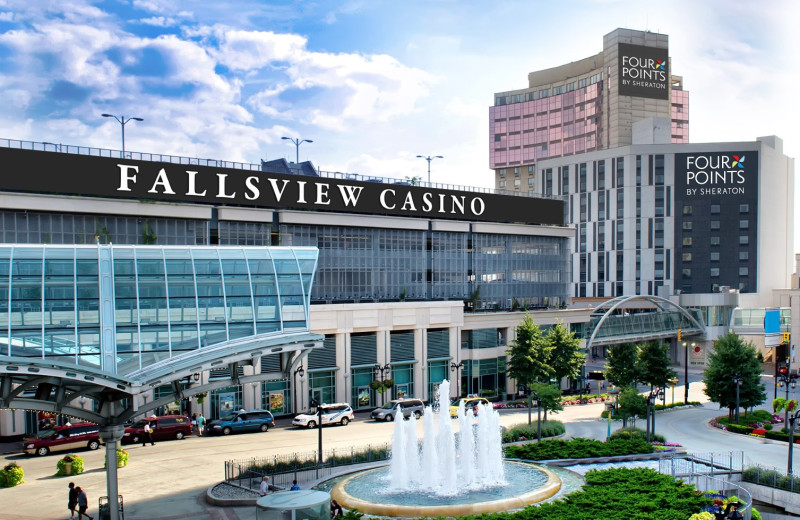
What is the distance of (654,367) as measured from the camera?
61.4 metres

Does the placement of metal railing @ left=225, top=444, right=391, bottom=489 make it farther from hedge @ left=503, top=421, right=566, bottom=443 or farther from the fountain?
hedge @ left=503, top=421, right=566, bottom=443

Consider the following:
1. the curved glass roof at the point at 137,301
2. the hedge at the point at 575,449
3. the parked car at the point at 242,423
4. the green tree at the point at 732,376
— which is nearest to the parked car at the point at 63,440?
the parked car at the point at 242,423

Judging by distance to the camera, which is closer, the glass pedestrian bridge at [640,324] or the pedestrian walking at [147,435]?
the pedestrian walking at [147,435]

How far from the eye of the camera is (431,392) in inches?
2741

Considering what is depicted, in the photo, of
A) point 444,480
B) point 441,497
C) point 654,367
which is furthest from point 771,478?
point 654,367

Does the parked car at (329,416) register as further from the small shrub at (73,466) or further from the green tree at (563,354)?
the small shrub at (73,466)

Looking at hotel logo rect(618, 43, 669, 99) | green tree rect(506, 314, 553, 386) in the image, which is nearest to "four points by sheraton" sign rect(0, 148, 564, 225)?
green tree rect(506, 314, 553, 386)

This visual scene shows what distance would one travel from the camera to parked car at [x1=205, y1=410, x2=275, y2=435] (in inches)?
2119

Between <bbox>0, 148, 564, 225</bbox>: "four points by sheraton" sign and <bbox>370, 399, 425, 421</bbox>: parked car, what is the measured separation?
17145 millimetres

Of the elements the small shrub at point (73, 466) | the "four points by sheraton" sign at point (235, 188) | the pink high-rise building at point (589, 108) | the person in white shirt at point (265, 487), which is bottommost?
the small shrub at point (73, 466)

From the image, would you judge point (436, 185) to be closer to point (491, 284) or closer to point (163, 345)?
point (491, 284)

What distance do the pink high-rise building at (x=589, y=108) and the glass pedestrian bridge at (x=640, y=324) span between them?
42.3 meters

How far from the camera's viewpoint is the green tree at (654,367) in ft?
202

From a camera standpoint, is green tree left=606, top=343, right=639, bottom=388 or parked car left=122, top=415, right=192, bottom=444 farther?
green tree left=606, top=343, right=639, bottom=388
